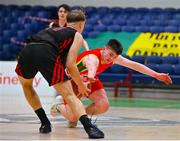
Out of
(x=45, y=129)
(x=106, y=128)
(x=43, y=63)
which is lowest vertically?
(x=106, y=128)

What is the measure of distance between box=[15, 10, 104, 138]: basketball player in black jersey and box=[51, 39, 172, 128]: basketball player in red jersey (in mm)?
512

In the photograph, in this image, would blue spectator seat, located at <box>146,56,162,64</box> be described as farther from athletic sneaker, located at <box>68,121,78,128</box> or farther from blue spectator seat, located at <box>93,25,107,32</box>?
athletic sneaker, located at <box>68,121,78,128</box>

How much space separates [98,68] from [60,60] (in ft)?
2.93

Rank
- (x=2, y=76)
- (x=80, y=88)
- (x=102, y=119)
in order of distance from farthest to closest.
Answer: (x=2, y=76)
(x=102, y=119)
(x=80, y=88)

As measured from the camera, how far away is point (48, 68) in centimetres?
570

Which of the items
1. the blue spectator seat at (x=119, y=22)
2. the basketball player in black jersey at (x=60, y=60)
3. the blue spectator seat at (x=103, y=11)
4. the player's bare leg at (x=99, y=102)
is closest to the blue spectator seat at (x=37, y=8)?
the blue spectator seat at (x=103, y=11)

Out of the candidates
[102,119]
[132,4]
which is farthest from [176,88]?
[102,119]

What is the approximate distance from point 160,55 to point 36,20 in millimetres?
4451

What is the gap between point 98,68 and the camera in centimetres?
658

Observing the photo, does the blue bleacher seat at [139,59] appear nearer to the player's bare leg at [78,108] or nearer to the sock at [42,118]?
the sock at [42,118]

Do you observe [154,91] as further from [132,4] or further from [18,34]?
[18,34]

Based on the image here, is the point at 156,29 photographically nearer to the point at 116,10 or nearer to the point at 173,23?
the point at 173,23

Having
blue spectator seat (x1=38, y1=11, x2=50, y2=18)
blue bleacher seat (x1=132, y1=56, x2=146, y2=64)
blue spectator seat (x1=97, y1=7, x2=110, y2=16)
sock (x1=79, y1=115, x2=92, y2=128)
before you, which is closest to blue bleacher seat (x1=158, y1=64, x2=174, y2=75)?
blue bleacher seat (x1=132, y1=56, x2=146, y2=64)

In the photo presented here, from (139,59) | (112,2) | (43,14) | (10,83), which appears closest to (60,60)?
(10,83)
